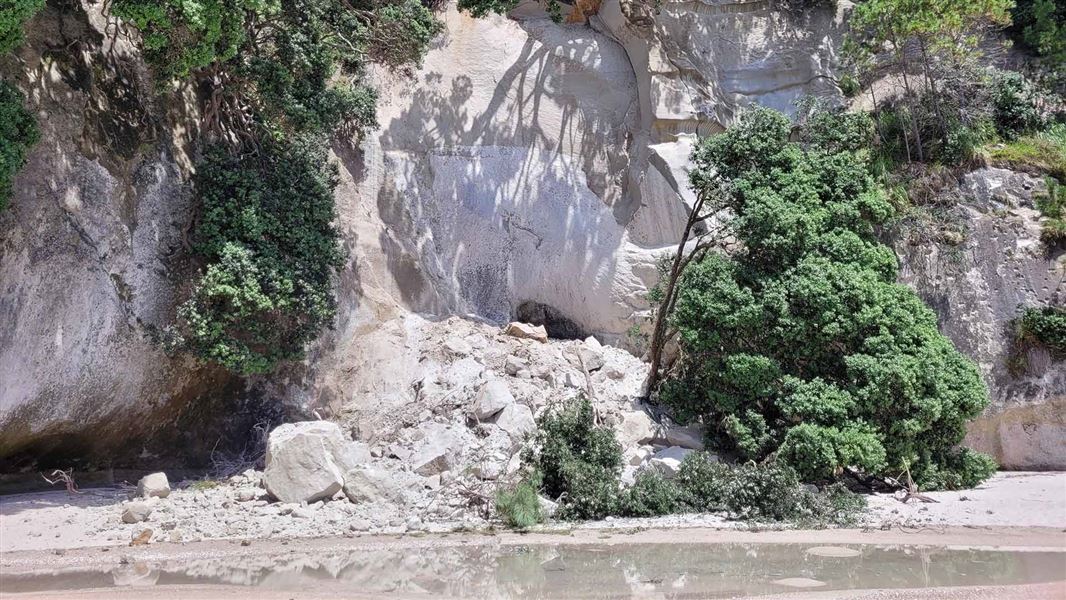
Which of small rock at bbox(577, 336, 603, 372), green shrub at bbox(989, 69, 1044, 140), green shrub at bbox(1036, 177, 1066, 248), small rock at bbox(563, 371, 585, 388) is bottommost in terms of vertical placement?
small rock at bbox(563, 371, 585, 388)

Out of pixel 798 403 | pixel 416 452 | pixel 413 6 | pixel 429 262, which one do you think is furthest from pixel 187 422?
pixel 798 403

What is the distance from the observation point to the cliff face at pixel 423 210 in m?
14.4

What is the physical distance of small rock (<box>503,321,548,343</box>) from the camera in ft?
62.1

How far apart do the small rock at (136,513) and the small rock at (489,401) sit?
17.4 feet

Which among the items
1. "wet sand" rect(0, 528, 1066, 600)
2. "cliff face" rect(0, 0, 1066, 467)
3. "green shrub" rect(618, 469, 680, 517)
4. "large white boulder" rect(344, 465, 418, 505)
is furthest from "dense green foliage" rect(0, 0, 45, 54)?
"green shrub" rect(618, 469, 680, 517)

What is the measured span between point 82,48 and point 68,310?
448 cm

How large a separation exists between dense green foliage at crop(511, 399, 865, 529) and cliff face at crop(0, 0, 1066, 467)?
336 centimetres

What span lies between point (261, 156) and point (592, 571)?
9553 millimetres

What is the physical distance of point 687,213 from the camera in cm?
2008

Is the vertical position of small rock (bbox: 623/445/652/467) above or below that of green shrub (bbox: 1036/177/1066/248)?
below

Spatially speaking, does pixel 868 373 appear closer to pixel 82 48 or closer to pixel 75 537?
pixel 75 537

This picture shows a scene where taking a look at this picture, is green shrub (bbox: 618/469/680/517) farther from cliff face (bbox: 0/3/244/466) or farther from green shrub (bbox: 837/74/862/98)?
green shrub (bbox: 837/74/862/98)

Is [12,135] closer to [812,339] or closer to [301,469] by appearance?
[301,469]

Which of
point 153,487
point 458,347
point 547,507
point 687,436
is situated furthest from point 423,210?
point 153,487
